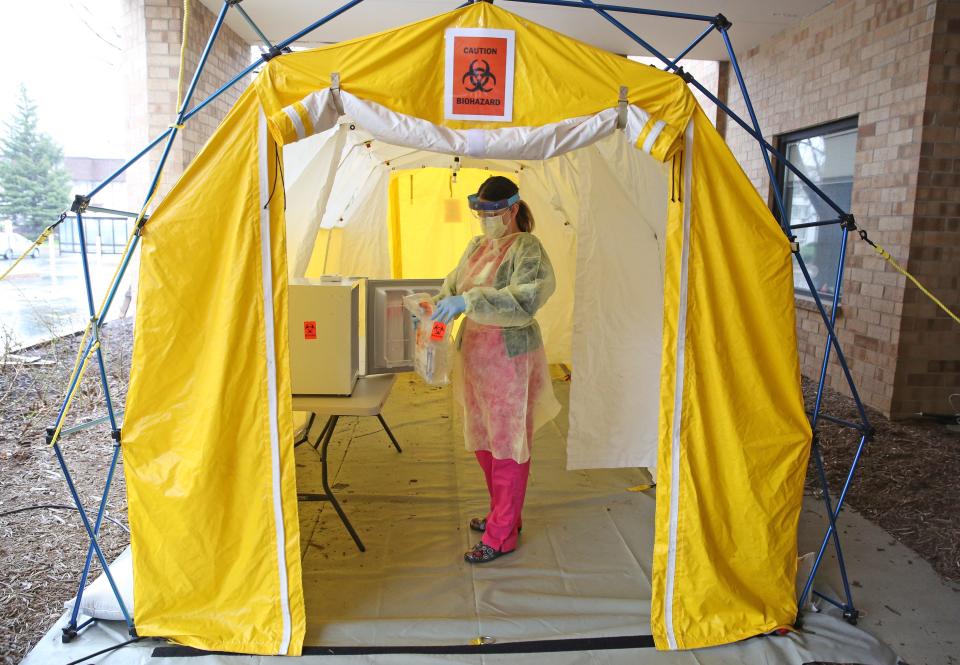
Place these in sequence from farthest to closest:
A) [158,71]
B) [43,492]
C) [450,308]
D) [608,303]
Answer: [158,71] < [43,492] < [608,303] < [450,308]

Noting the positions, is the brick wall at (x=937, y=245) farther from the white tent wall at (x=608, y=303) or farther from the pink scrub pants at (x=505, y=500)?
the pink scrub pants at (x=505, y=500)

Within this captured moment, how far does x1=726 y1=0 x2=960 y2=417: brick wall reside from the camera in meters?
3.96

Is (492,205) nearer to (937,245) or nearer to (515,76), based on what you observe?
(515,76)

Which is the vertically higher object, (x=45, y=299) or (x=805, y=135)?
(x=805, y=135)

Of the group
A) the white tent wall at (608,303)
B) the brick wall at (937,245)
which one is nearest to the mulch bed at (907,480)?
the brick wall at (937,245)

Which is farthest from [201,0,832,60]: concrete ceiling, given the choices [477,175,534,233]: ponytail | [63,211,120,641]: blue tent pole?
[63,211,120,641]: blue tent pole

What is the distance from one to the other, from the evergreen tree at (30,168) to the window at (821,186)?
13.1 meters

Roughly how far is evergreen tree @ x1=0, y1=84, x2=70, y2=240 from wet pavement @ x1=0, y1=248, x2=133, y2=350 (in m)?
1.52

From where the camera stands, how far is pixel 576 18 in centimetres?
Result: 579

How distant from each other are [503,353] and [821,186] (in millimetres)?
4146

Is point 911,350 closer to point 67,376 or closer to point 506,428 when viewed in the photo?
point 506,428

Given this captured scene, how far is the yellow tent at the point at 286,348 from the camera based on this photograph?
181 centimetres

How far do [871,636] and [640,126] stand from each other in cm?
176

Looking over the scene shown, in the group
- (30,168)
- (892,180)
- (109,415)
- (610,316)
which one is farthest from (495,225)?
(30,168)
